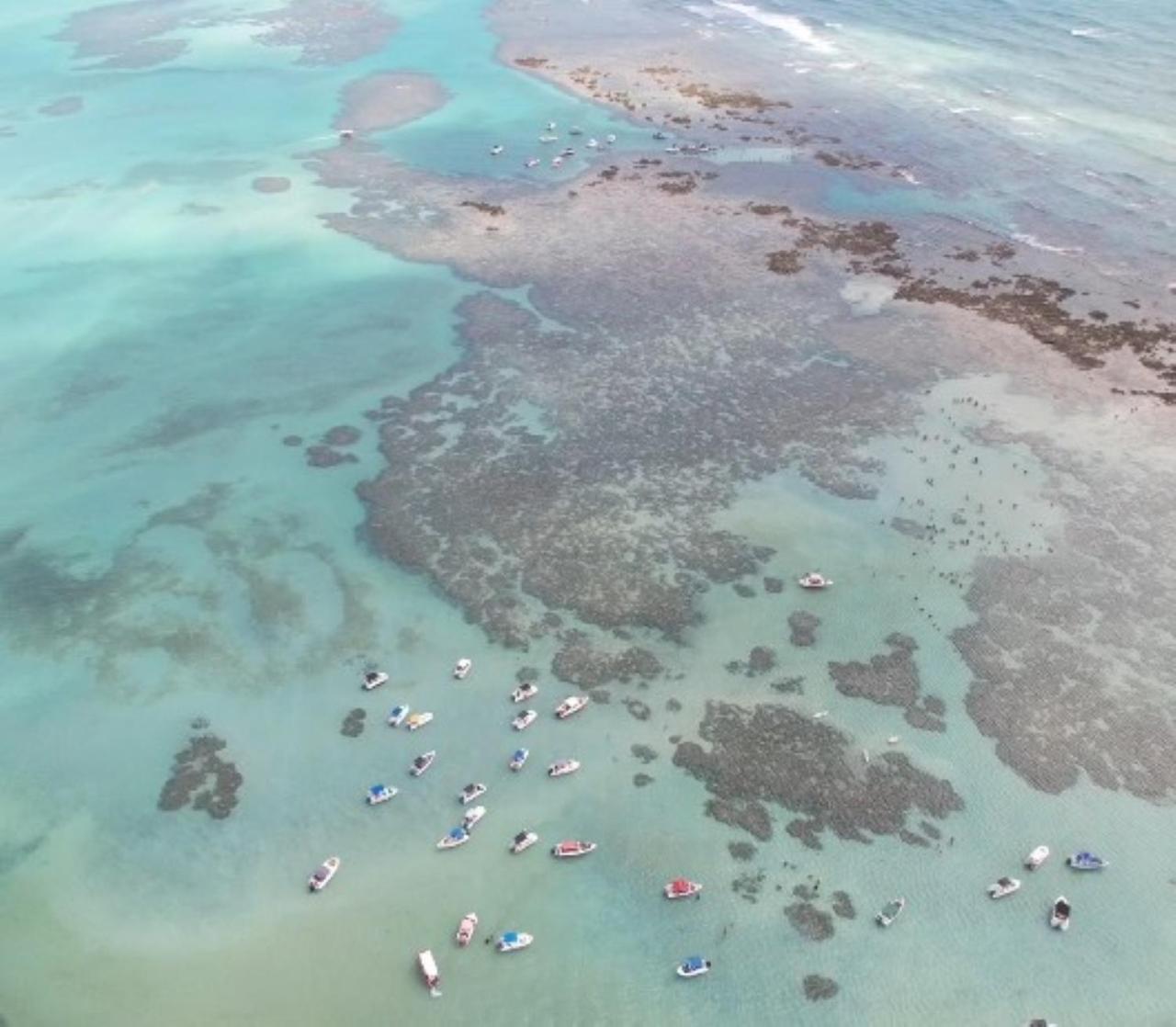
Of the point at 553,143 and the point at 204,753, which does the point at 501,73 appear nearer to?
the point at 553,143

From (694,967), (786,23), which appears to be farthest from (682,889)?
(786,23)

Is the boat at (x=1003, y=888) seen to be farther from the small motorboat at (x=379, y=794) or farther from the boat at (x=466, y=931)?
the small motorboat at (x=379, y=794)

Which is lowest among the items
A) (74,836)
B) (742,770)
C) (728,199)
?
(74,836)

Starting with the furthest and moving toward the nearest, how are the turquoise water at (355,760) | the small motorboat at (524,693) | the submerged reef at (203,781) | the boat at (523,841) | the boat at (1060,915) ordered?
the small motorboat at (524,693), the submerged reef at (203,781), the boat at (523,841), the boat at (1060,915), the turquoise water at (355,760)

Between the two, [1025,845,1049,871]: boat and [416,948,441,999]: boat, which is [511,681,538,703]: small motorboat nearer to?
[416,948,441,999]: boat

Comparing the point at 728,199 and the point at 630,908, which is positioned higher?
the point at 728,199

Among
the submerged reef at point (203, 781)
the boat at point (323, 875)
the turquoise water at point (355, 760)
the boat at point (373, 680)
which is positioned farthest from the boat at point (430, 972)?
the boat at point (373, 680)

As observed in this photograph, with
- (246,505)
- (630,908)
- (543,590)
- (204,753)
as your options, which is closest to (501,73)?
(246,505)

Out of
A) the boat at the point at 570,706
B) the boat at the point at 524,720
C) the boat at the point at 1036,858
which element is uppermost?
the boat at the point at 1036,858
